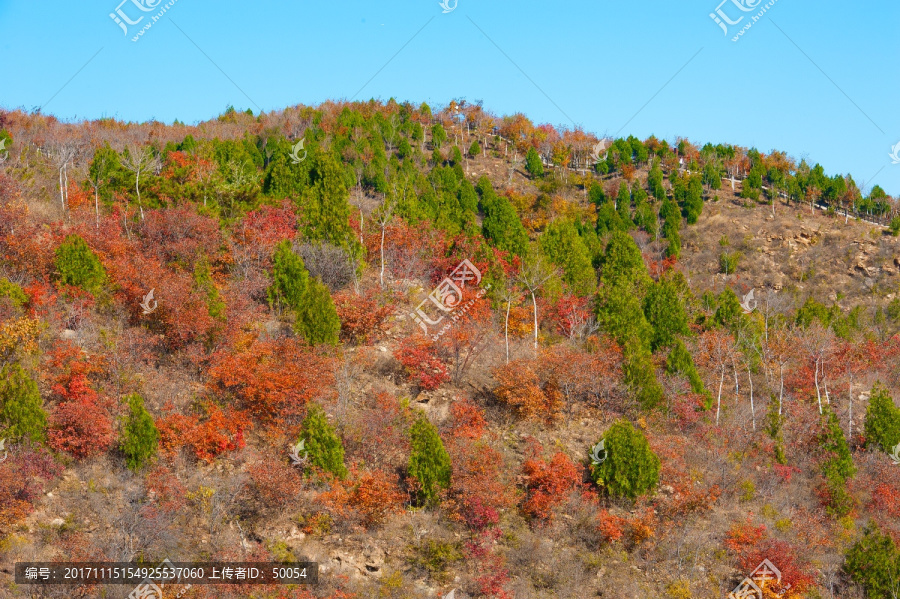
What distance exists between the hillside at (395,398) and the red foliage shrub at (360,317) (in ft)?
0.37

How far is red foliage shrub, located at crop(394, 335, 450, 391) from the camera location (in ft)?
113

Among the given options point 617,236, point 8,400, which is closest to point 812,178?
point 617,236

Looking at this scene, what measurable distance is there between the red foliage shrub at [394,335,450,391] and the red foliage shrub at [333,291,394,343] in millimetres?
2026

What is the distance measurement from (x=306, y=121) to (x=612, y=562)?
55.1m

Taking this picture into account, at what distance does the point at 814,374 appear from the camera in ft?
141

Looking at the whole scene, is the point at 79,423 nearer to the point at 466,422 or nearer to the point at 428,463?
the point at 428,463

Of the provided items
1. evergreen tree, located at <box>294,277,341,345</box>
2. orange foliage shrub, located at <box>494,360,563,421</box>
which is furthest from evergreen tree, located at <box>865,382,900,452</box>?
evergreen tree, located at <box>294,277,341,345</box>

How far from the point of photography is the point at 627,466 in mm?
30406

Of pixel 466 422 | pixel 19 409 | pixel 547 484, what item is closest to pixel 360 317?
pixel 466 422

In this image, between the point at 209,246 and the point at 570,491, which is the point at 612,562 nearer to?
the point at 570,491

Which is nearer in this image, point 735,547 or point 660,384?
point 735,547

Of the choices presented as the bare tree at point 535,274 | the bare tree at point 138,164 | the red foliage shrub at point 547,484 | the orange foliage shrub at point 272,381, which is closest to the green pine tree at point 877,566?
the red foliage shrub at point 547,484

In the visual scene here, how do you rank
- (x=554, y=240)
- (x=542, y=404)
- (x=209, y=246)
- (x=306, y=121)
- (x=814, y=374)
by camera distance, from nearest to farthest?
(x=542, y=404) → (x=209, y=246) → (x=814, y=374) → (x=554, y=240) → (x=306, y=121)

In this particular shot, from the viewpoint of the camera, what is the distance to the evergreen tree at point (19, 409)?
25.3 meters
